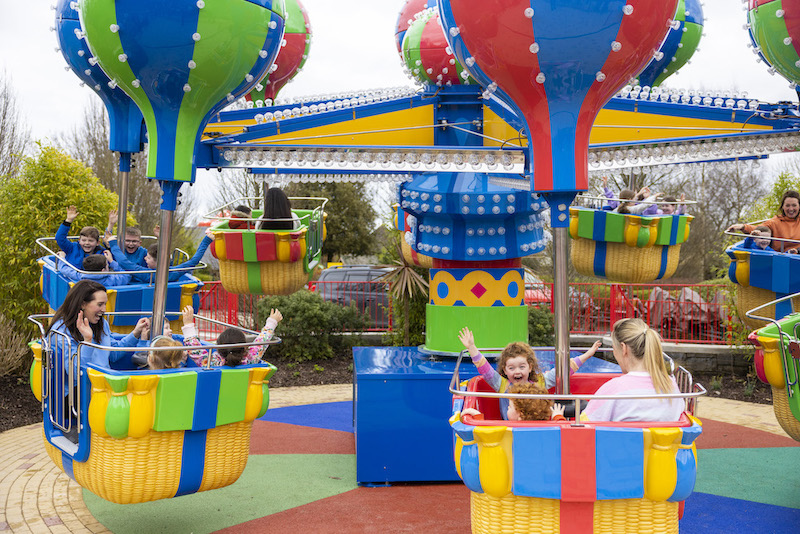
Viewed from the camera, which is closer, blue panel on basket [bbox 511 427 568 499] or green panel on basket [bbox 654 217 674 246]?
blue panel on basket [bbox 511 427 568 499]

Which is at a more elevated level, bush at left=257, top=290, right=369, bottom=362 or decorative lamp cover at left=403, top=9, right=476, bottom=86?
decorative lamp cover at left=403, top=9, right=476, bottom=86

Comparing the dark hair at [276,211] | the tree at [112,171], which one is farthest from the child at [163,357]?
the tree at [112,171]

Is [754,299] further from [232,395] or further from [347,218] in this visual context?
[347,218]

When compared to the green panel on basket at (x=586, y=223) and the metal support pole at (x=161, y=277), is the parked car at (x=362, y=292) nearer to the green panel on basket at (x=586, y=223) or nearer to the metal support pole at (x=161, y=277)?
the green panel on basket at (x=586, y=223)

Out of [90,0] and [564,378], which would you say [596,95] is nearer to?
[564,378]

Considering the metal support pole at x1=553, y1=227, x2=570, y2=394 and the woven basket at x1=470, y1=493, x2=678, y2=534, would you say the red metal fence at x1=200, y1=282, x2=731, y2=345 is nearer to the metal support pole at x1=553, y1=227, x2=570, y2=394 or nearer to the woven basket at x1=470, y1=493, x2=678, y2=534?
the metal support pole at x1=553, y1=227, x2=570, y2=394

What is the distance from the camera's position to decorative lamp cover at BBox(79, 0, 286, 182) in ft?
13.2

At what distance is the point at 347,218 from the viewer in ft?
80.8

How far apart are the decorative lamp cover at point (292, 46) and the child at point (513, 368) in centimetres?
399

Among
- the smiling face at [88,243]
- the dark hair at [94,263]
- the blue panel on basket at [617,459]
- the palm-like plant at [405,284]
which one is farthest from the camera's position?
the palm-like plant at [405,284]

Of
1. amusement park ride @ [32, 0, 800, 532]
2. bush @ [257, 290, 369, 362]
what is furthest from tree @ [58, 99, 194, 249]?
amusement park ride @ [32, 0, 800, 532]

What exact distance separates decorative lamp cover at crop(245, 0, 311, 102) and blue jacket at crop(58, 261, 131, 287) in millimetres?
2155

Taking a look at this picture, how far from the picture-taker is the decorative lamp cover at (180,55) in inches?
159

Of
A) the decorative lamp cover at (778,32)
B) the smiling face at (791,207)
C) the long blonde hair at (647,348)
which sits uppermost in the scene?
the decorative lamp cover at (778,32)
